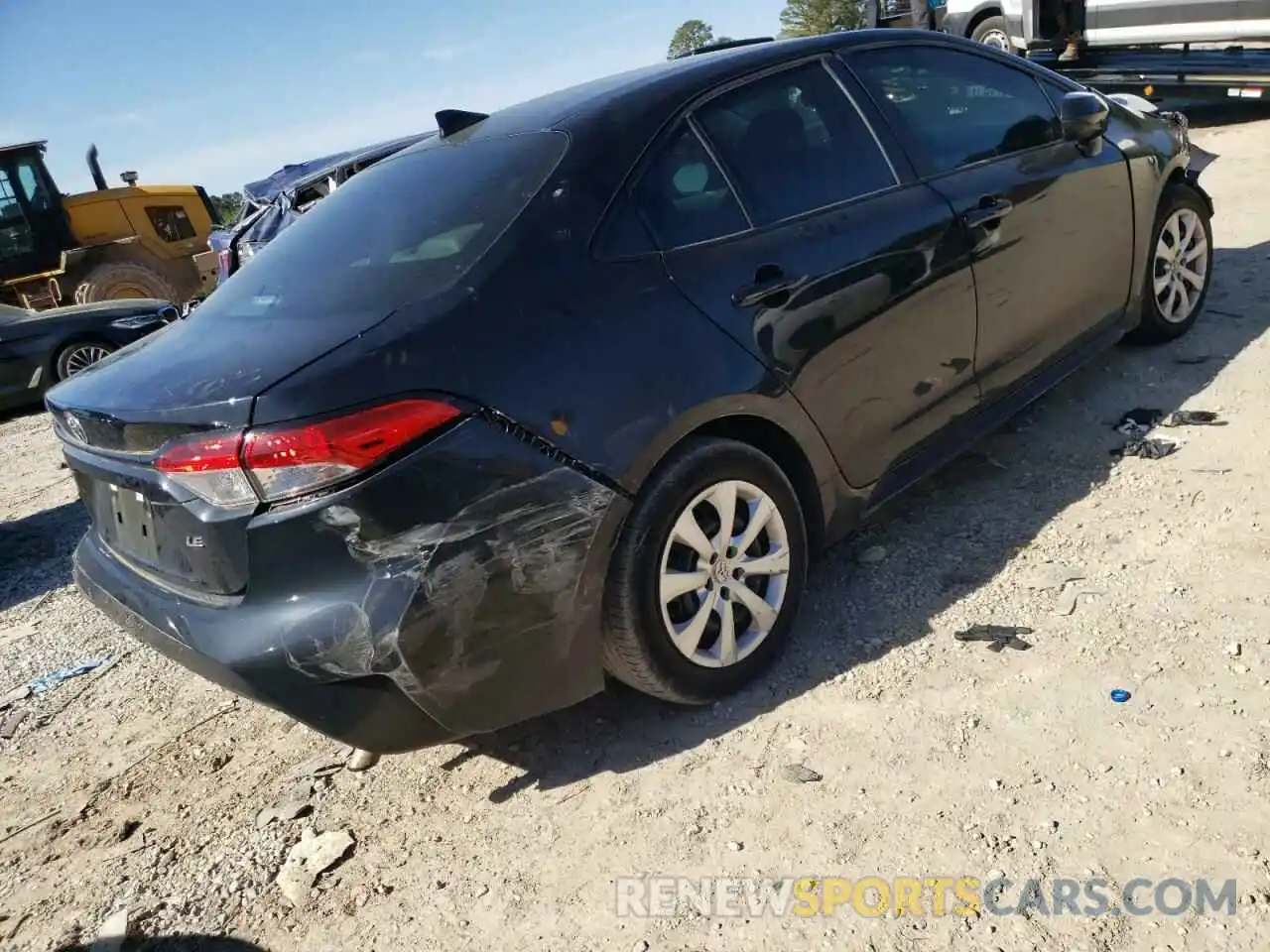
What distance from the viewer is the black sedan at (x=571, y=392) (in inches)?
88.7

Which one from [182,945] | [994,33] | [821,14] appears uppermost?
[821,14]

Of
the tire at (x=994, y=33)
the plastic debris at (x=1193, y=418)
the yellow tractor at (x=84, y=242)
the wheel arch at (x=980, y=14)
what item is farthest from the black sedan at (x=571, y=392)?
the yellow tractor at (x=84, y=242)

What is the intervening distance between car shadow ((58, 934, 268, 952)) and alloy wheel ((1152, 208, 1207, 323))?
4.56m

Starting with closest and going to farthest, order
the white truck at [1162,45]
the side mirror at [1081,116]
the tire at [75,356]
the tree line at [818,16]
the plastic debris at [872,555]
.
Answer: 1. the plastic debris at [872,555]
2. the side mirror at [1081,116]
3. the tire at [75,356]
4. the white truck at [1162,45]
5. the tree line at [818,16]

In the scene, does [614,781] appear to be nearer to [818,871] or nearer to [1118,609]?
[818,871]

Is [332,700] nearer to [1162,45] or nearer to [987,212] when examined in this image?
[987,212]

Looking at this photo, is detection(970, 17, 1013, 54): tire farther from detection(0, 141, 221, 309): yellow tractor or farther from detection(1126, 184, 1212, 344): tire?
detection(0, 141, 221, 309): yellow tractor

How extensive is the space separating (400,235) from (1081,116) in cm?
288

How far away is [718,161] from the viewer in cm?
297

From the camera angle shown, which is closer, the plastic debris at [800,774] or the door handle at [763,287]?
the plastic debris at [800,774]

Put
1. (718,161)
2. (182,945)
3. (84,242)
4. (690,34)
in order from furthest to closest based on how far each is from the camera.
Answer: (690,34) → (84,242) → (718,161) → (182,945)

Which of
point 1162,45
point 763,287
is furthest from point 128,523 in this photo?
point 1162,45

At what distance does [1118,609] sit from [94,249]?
45.3 ft

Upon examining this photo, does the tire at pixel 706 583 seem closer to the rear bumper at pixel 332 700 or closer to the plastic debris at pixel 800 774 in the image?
the plastic debris at pixel 800 774
